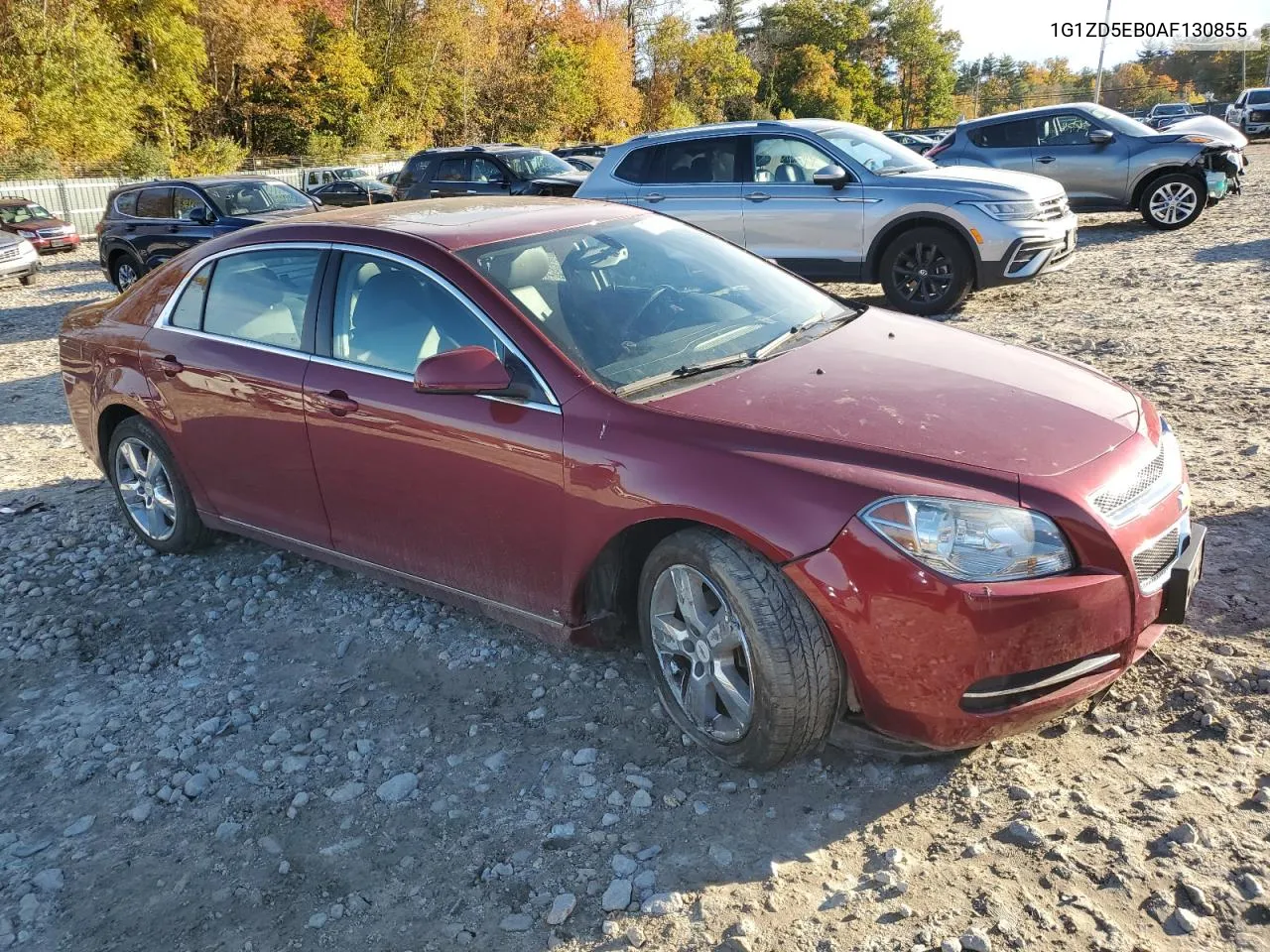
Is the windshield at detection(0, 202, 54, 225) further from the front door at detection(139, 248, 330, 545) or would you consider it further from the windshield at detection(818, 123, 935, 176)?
the front door at detection(139, 248, 330, 545)

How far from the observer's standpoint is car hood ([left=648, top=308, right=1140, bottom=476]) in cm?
288

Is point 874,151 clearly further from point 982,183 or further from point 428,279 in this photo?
point 428,279

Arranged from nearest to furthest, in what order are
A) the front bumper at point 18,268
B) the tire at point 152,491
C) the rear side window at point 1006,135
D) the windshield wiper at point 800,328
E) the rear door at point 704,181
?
the windshield wiper at point 800,328
the tire at point 152,491
the rear door at point 704,181
the rear side window at point 1006,135
the front bumper at point 18,268

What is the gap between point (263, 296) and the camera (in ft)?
14.3

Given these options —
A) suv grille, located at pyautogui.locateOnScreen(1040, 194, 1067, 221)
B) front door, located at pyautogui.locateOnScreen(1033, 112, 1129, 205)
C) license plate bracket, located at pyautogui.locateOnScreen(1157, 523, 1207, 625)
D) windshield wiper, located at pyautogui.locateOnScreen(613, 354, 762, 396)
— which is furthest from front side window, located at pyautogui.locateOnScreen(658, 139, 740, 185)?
license plate bracket, located at pyautogui.locateOnScreen(1157, 523, 1207, 625)

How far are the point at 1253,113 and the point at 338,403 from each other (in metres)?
44.3

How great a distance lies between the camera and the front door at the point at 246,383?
4.10 metres

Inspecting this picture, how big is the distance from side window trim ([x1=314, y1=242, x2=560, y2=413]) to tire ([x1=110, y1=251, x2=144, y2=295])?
11.3 meters

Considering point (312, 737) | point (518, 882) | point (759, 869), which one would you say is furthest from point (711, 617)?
point (312, 737)

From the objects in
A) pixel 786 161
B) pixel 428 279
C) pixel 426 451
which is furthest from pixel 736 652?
pixel 786 161

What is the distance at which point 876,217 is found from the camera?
936 cm

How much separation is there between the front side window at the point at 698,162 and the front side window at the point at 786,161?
260 millimetres

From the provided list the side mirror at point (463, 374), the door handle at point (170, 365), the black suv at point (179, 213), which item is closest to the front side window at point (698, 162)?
the black suv at point (179, 213)

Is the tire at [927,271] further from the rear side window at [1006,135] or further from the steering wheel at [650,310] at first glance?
Answer: the rear side window at [1006,135]
